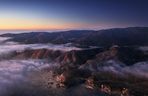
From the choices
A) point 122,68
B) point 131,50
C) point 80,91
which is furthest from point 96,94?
point 131,50

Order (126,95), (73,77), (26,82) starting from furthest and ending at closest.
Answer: (26,82), (73,77), (126,95)

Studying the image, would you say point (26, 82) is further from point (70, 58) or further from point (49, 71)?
point (70, 58)

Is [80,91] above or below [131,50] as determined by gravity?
below

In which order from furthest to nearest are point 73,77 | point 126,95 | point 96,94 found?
1. point 73,77
2. point 96,94
3. point 126,95

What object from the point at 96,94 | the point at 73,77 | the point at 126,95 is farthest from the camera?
the point at 73,77

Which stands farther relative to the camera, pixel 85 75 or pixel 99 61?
pixel 99 61

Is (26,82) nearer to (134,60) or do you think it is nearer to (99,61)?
(99,61)

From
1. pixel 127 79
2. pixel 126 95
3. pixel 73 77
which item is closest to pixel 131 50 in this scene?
pixel 127 79

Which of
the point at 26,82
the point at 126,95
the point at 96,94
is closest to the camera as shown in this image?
the point at 126,95

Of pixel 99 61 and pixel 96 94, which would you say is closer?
pixel 96 94
